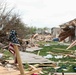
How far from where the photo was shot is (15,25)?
141 feet

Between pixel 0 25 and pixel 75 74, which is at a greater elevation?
pixel 0 25

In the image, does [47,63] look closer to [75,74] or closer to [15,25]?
[75,74]

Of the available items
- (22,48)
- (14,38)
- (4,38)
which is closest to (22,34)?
(4,38)

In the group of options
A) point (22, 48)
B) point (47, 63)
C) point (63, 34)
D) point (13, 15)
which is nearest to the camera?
point (47, 63)

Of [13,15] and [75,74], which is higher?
[13,15]

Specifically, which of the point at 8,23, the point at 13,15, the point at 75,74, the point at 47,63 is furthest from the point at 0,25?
the point at 75,74

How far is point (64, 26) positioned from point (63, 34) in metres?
2.38

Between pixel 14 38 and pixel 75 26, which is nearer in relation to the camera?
pixel 14 38

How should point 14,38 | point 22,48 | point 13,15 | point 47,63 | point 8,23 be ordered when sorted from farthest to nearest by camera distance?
point 13,15, point 8,23, point 22,48, point 47,63, point 14,38

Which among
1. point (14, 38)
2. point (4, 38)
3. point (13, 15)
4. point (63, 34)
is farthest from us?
point (13, 15)

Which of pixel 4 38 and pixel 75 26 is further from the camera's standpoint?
pixel 75 26

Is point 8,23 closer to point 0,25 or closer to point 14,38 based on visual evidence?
point 0,25

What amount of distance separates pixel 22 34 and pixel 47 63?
102 feet

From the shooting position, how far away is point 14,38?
797cm
